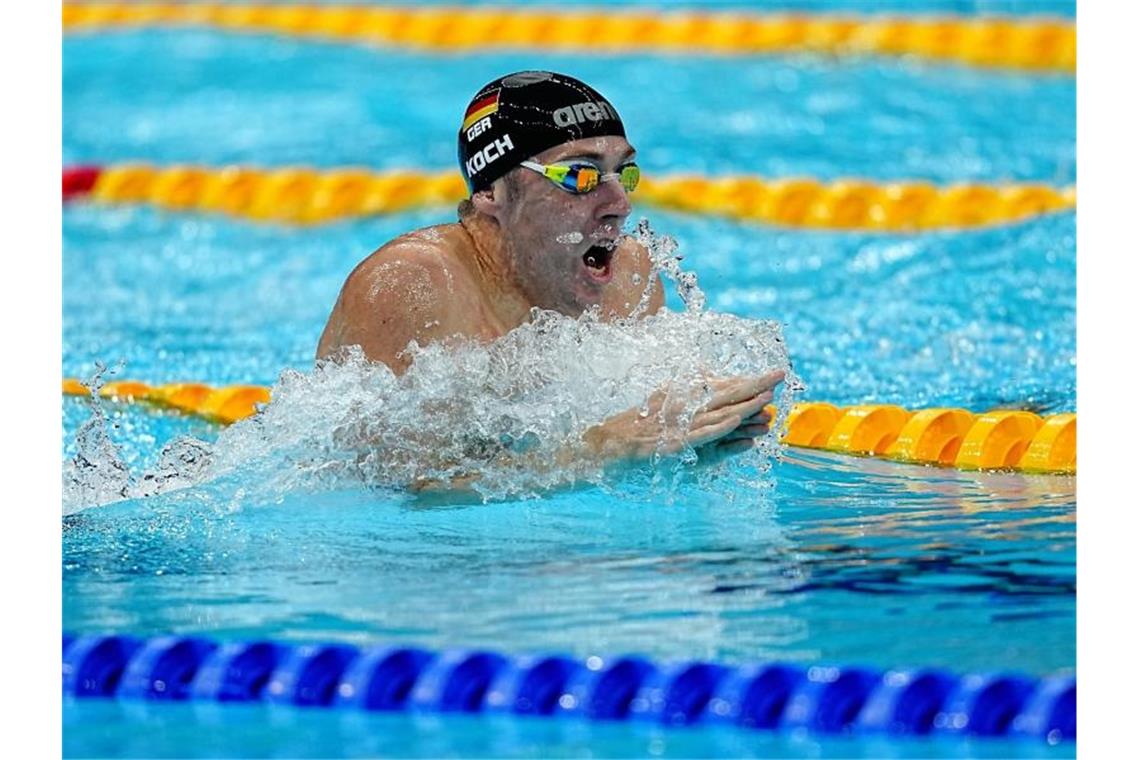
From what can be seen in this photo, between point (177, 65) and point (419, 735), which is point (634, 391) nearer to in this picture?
point (419, 735)

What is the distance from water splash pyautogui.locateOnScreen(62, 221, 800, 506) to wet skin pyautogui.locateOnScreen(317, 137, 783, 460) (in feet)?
0.17

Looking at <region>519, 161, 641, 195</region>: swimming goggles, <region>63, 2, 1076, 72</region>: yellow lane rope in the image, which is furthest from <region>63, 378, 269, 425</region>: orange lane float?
<region>63, 2, 1076, 72</region>: yellow lane rope

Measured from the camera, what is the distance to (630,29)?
995 cm

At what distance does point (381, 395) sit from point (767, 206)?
155 inches

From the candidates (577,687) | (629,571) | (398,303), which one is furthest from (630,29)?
(577,687)

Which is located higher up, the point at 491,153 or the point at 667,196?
the point at 667,196

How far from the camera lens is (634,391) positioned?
3760mm

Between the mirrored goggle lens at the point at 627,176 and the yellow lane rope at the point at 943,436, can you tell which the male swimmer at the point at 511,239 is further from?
the yellow lane rope at the point at 943,436

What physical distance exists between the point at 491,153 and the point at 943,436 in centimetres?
142

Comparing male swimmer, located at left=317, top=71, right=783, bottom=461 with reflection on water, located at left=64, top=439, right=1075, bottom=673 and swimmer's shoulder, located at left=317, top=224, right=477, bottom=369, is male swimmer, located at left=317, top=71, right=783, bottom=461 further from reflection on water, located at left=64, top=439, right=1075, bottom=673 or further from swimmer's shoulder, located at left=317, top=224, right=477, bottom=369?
reflection on water, located at left=64, top=439, right=1075, bottom=673

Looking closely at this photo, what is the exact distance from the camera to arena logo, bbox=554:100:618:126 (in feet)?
12.7

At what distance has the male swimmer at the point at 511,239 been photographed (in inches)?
146

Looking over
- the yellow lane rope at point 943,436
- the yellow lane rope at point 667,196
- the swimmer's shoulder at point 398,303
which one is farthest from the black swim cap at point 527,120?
the yellow lane rope at point 667,196

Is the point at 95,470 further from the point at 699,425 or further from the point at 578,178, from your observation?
the point at 699,425
